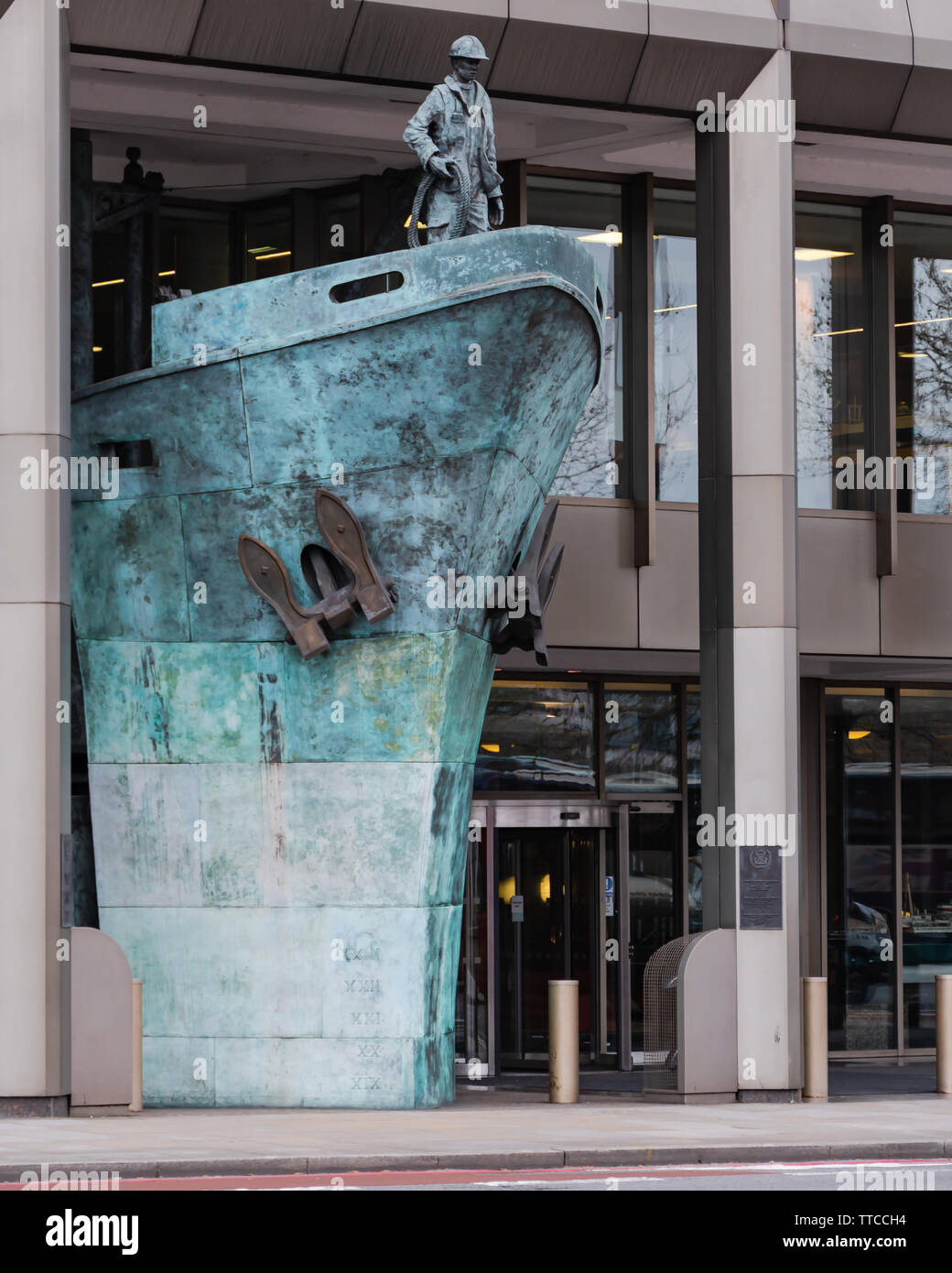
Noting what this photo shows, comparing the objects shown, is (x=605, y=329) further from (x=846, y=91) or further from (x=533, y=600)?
(x=533, y=600)

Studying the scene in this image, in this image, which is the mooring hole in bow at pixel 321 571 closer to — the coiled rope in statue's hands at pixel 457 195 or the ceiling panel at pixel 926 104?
the coiled rope in statue's hands at pixel 457 195

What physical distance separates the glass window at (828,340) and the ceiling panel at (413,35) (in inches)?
255

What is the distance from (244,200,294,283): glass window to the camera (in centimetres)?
2022

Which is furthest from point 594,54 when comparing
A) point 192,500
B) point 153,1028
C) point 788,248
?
point 153,1028

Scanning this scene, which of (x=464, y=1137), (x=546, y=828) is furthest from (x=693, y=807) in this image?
(x=464, y=1137)

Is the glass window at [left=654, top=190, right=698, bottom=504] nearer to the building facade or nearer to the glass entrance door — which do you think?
the building facade

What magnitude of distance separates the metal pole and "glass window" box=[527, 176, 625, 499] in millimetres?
5960

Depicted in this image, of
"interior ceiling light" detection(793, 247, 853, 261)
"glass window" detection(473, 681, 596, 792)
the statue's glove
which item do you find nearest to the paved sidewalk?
"glass window" detection(473, 681, 596, 792)

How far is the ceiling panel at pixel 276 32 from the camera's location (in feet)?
51.2

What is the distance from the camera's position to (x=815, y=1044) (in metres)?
16.3

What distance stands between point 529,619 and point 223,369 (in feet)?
9.92

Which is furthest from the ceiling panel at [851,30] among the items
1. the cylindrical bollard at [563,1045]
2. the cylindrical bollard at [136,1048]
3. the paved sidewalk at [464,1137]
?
the cylindrical bollard at [136,1048]

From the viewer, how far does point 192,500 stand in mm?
15398

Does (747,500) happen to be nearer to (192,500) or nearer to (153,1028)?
(192,500)
